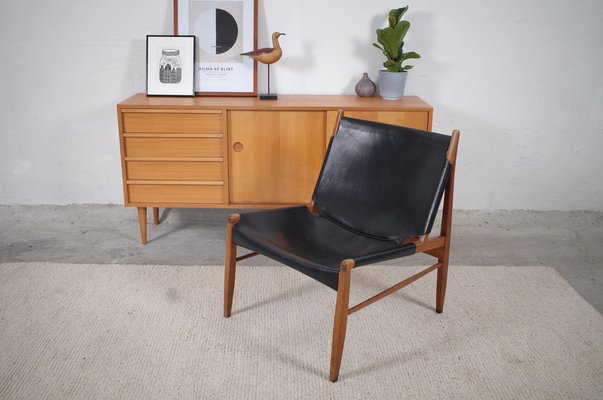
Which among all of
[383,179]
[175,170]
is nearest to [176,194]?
[175,170]

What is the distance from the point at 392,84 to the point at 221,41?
0.91 metres

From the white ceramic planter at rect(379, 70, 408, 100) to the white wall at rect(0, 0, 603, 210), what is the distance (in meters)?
0.21

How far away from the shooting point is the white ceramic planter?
2.87 m

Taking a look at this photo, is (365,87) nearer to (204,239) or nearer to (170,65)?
(170,65)

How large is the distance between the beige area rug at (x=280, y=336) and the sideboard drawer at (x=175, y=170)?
448 mm

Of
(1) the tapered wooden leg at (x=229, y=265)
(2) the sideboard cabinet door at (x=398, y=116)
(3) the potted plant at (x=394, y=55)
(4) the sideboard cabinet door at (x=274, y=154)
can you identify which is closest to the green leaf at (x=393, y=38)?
(3) the potted plant at (x=394, y=55)

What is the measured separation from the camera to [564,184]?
3.36 m

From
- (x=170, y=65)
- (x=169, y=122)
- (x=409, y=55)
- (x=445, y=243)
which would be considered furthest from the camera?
(x=170, y=65)

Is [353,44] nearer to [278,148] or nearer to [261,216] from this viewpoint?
[278,148]

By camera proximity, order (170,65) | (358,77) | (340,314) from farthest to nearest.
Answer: (358,77), (170,65), (340,314)

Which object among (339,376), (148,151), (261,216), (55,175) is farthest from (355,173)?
(55,175)

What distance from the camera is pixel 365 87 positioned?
2992 mm

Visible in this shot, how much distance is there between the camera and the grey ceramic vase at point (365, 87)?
9.82 feet

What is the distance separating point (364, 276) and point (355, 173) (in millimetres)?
544
